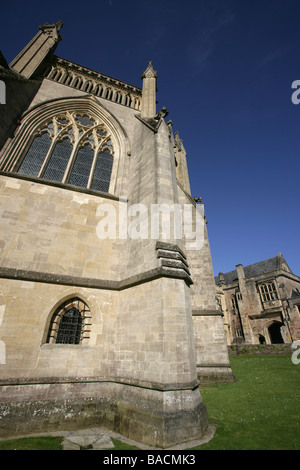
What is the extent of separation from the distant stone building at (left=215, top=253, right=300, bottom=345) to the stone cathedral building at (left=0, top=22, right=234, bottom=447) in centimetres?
2402

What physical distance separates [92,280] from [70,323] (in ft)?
4.11

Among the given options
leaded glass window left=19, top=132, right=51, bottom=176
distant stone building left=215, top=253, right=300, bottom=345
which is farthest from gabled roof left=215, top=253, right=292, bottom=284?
leaded glass window left=19, top=132, right=51, bottom=176

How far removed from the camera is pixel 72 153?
8984 millimetres

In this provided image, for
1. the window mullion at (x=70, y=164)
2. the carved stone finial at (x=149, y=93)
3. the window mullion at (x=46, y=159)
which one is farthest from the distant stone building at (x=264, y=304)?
the window mullion at (x=46, y=159)

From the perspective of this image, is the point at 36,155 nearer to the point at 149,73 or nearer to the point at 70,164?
the point at 70,164

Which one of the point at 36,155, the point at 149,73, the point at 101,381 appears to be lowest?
the point at 101,381

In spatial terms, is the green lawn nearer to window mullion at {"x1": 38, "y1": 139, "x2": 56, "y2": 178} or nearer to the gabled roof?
window mullion at {"x1": 38, "y1": 139, "x2": 56, "y2": 178}

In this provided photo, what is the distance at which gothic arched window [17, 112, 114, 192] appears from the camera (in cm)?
833

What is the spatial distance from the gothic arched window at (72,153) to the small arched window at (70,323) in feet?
15.7

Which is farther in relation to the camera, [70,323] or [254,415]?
[70,323]

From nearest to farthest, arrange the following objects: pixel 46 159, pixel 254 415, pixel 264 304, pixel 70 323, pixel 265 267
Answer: pixel 254 415, pixel 70 323, pixel 46 159, pixel 264 304, pixel 265 267

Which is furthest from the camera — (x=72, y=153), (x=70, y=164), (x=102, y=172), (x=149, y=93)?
(x=149, y=93)

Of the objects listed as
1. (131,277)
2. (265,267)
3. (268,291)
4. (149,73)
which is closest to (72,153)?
(131,277)
